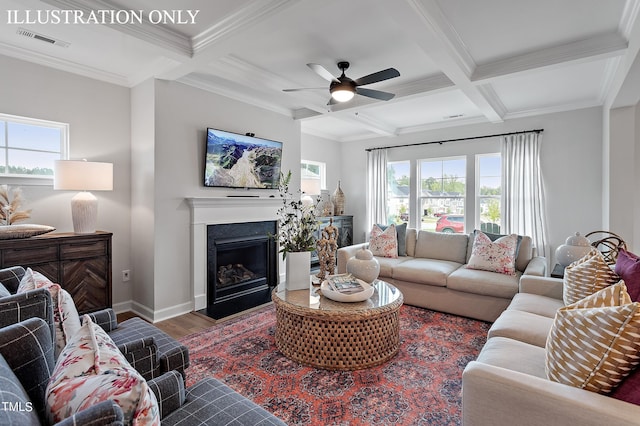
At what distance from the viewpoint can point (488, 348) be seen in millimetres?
1825

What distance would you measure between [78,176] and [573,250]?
4650 mm

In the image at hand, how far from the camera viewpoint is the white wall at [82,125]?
9.52 feet

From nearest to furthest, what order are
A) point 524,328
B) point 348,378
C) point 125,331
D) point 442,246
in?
point 125,331, point 524,328, point 348,378, point 442,246

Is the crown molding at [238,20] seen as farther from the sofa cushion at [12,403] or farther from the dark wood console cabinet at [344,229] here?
the dark wood console cabinet at [344,229]

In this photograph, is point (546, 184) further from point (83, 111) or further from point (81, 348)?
point (83, 111)

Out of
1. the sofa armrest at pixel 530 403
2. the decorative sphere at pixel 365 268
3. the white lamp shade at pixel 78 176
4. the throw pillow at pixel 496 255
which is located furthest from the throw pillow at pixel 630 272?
the white lamp shade at pixel 78 176

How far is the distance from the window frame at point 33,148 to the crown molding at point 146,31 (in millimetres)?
1456

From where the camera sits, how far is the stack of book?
2.57 metres

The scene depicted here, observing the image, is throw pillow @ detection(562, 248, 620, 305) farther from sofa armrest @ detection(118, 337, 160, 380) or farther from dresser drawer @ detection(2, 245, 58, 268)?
dresser drawer @ detection(2, 245, 58, 268)

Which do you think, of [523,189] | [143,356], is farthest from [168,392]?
[523,189]

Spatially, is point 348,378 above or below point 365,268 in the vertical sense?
below

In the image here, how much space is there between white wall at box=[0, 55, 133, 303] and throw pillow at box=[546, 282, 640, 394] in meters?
3.92

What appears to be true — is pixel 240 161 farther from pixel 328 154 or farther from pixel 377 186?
pixel 377 186

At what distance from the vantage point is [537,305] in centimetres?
245
